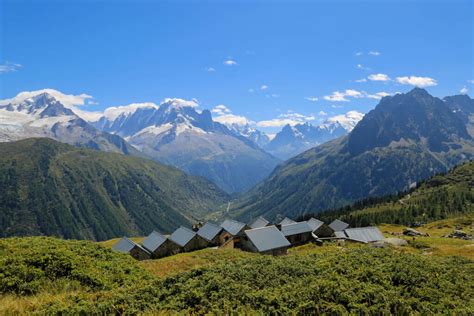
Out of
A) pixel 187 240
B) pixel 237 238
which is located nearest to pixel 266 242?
pixel 237 238

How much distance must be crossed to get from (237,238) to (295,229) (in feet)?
52.5

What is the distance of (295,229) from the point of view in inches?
3297

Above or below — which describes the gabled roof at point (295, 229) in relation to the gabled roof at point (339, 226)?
above

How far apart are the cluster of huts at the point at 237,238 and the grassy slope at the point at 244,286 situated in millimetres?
Result: 50432

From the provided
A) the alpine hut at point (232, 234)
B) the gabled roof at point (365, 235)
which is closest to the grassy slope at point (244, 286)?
the alpine hut at point (232, 234)

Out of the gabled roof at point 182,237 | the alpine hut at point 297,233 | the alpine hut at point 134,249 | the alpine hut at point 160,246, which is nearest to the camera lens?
the alpine hut at point 134,249

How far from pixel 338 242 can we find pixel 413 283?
7122 centimetres

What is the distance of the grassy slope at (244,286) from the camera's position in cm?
1238

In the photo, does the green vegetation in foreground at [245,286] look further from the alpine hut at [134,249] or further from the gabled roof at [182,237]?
the gabled roof at [182,237]

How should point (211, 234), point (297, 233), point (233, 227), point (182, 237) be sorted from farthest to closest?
point (233, 227)
point (297, 233)
point (211, 234)
point (182, 237)

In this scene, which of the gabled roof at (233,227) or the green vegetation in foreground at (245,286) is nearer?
the green vegetation in foreground at (245,286)

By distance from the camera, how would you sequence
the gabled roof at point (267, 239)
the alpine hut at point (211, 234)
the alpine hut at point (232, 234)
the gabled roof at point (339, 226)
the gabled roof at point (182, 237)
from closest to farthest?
1. the gabled roof at point (267, 239)
2. the alpine hut at point (232, 234)
3. the gabled roof at point (182, 237)
4. the alpine hut at point (211, 234)
5. the gabled roof at point (339, 226)

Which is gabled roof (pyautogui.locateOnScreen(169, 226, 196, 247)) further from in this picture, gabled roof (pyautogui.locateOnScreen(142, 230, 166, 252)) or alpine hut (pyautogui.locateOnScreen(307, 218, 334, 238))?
alpine hut (pyautogui.locateOnScreen(307, 218, 334, 238))

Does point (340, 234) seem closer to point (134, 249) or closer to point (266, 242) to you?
point (266, 242)
